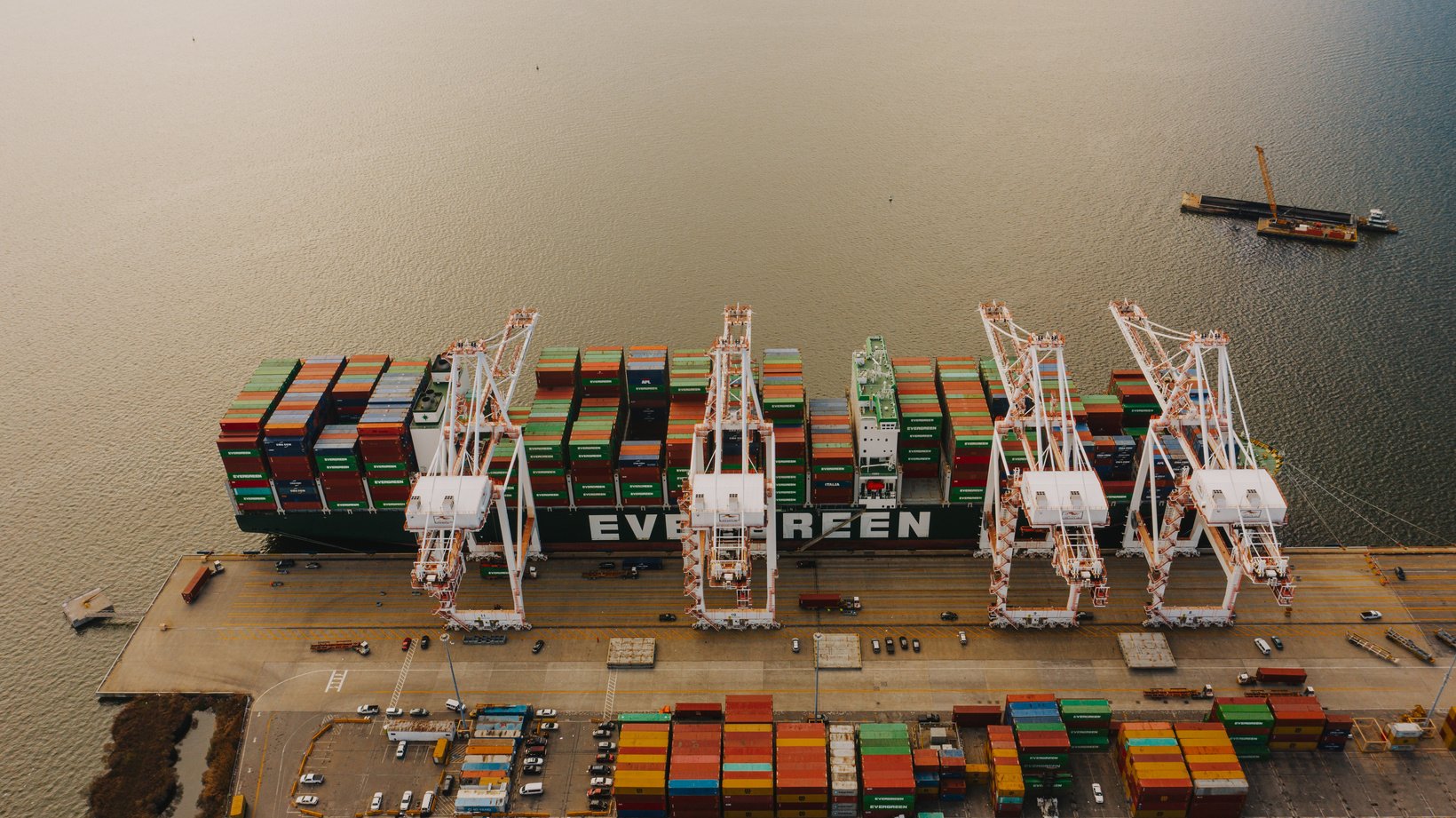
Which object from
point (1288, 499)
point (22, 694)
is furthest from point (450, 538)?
point (1288, 499)

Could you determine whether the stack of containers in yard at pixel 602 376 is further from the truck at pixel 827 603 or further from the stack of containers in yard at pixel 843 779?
the stack of containers in yard at pixel 843 779

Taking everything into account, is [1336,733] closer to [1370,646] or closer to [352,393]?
[1370,646]

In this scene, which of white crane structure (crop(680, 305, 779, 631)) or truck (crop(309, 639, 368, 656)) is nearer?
white crane structure (crop(680, 305, 779, 631))

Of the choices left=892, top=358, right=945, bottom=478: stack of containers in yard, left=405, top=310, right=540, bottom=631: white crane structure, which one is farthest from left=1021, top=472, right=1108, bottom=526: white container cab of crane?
left=405, top=310, right=540, bottom=631: white crane structure

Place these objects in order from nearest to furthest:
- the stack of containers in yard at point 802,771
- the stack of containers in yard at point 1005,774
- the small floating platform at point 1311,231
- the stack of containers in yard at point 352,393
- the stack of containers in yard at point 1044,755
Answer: the stack of containers in yard at point 1005,774 < the stack of containers in yard at point 802,771 < the stack of containers in yard at point 1044,755 < the stack of containers in yard at point 352,393 < the small floating platform at point 1311,231

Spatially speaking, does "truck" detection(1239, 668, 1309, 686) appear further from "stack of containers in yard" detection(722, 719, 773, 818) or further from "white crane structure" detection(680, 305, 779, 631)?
"stack of containers in yard" detection(722, 719, 773, 818)

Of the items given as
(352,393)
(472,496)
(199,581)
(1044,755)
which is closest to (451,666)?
(472,496)

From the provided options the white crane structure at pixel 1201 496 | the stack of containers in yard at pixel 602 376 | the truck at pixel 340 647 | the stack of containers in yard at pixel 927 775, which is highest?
the stack of containers in yard at pixel 602 376

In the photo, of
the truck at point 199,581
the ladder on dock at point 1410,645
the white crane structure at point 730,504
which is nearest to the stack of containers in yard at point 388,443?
the truck at point 199,581
